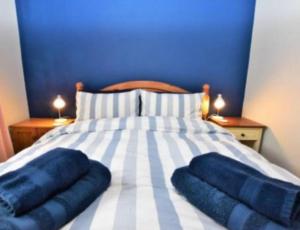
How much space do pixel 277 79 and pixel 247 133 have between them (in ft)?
2.02

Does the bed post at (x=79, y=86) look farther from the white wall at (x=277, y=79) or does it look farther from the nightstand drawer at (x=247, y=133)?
the white wall at (x=277, y=79)

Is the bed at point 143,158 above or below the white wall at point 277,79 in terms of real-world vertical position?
below

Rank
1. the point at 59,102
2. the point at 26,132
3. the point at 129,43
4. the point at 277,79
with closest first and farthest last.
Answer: the point at 277,79
the point at 26,132
the point at 59,102
the point at 129,43

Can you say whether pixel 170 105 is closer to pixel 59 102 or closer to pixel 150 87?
pixel 150 87

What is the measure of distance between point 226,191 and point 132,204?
0.39 metres

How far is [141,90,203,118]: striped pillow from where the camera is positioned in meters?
2.30

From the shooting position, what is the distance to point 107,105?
231 cm

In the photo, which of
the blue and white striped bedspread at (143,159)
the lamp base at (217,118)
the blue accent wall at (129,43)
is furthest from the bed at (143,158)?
the lamp base at (217,118)

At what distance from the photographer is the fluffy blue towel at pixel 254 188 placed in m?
0.73

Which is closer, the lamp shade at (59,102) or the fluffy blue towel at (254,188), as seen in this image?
the fluffy blue towel at (254,188)

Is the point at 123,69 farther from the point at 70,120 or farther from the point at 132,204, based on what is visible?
the point at 132,204

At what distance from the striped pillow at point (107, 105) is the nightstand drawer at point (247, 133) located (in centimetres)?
108

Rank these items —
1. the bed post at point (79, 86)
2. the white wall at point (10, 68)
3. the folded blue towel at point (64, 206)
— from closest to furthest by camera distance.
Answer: the folded blue towel at point (64, 206) < the white wall at point (10, 68) < the bed post at point (79, 86)

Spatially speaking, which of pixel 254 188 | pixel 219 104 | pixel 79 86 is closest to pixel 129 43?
pixel 79 86
